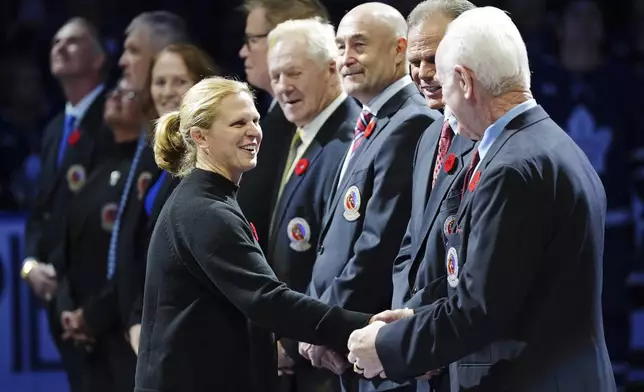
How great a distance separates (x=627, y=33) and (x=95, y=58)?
2642mm

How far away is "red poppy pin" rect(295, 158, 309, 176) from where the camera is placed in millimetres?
4324

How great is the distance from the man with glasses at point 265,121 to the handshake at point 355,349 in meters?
0.73

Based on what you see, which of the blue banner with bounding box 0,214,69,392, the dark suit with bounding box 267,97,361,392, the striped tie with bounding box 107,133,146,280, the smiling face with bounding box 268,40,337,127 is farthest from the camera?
the blue banner with bounding box 0,214,69,392

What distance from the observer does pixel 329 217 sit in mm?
4059

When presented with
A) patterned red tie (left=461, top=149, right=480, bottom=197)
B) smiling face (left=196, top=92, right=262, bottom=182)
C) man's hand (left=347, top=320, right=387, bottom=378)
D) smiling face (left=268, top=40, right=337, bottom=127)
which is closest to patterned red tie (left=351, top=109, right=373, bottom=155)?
smiling face (left=268, top=40, right=337, bottom=127)

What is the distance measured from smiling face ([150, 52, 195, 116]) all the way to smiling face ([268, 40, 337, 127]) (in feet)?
2.44

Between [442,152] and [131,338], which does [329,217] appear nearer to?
[442,152]

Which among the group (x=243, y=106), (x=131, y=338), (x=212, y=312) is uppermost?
(x=243, y=106)

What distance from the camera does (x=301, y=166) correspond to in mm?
4336

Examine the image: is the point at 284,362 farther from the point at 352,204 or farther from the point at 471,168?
the point at 471,168

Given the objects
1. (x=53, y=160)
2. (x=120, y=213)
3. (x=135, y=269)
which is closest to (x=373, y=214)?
(x=135, y=269)

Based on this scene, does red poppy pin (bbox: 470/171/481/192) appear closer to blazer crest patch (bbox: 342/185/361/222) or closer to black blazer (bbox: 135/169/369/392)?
black blazer (bbox: 135/169/369/392)

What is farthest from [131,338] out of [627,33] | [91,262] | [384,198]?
[627,33]

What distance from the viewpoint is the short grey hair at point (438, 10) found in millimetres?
3734
